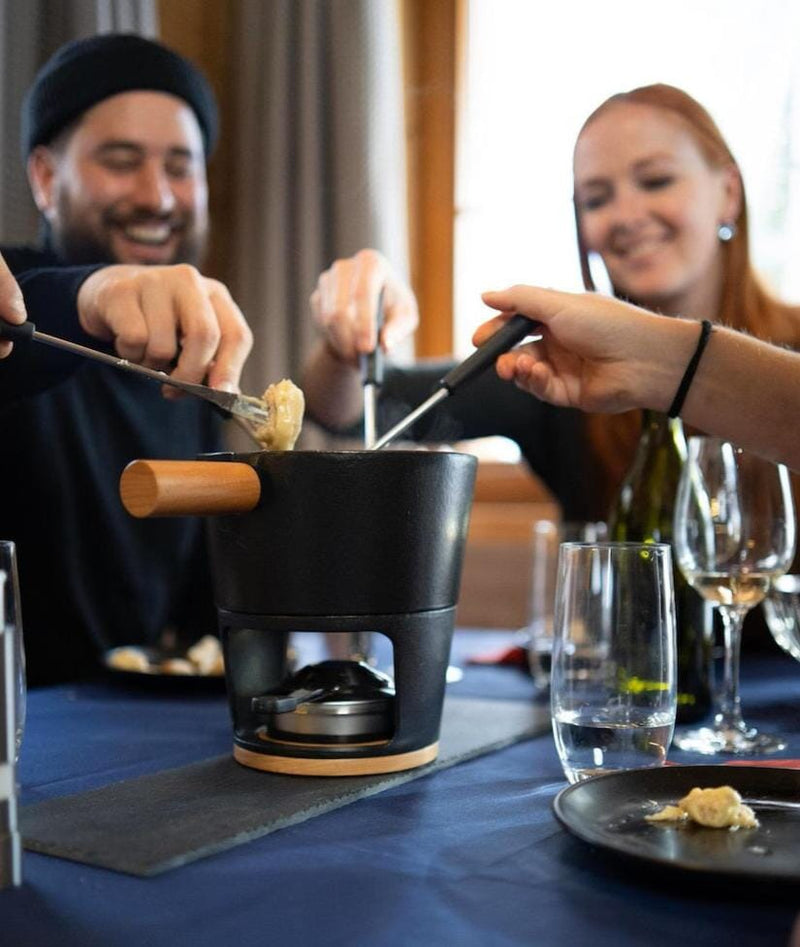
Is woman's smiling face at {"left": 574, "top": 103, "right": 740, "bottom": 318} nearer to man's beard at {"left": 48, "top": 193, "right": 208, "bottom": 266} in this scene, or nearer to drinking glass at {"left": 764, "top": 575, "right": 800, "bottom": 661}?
drinking glass at {"left": 764, "top": 575, "right": 800, "bottom": 661}

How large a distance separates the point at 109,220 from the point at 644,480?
128 centimetres

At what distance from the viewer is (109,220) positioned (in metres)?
2.04

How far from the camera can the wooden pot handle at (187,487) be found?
0.71 metres

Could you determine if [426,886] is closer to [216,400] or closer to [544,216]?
[216,400]

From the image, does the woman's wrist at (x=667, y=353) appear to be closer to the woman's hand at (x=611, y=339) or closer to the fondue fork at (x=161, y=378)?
the woman's hand at (x=611, y=339)

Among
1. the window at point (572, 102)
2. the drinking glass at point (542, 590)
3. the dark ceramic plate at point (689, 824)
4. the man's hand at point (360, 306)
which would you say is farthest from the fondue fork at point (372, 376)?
the window at point (572, 102)

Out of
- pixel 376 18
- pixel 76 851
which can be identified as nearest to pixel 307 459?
pixel 76 851

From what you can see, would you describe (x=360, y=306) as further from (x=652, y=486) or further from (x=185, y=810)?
(x=185, y=810)

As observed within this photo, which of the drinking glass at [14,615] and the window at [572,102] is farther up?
the window at [572,102]

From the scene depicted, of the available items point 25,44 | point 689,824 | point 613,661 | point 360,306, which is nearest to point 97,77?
point 25,44

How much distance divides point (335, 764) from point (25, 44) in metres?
1.92

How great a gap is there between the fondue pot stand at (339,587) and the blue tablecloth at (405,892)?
0.07 metres

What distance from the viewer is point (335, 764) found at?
82cm

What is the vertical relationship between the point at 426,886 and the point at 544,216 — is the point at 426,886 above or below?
below
